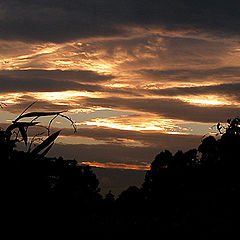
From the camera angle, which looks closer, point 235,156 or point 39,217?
point 39,217

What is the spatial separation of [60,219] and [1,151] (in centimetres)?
79

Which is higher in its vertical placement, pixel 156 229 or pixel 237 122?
pixel 237 122

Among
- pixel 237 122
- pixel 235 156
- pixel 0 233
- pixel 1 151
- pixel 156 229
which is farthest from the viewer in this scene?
pixel 237 122

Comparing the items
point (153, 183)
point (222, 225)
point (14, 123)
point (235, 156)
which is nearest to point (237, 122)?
point (235, 156)

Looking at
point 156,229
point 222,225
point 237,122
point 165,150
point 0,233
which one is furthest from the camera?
point 165,150

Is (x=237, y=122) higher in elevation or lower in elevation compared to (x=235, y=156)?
higher

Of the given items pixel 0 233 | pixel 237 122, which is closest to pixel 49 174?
pixel 0 233

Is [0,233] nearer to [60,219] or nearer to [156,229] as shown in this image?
[60,219]

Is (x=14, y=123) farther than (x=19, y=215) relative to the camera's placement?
Yes

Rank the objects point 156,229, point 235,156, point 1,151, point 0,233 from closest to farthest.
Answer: point 0,233 < point 1,151 < point 156,229 < point 235,156

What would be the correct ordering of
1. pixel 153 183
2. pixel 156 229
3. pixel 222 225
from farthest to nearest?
pixel 153 183
pixel 222 225
pixel 156 229

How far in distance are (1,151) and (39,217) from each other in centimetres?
68

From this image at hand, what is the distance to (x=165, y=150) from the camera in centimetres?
4962

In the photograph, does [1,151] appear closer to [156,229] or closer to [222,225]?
[156,229]
